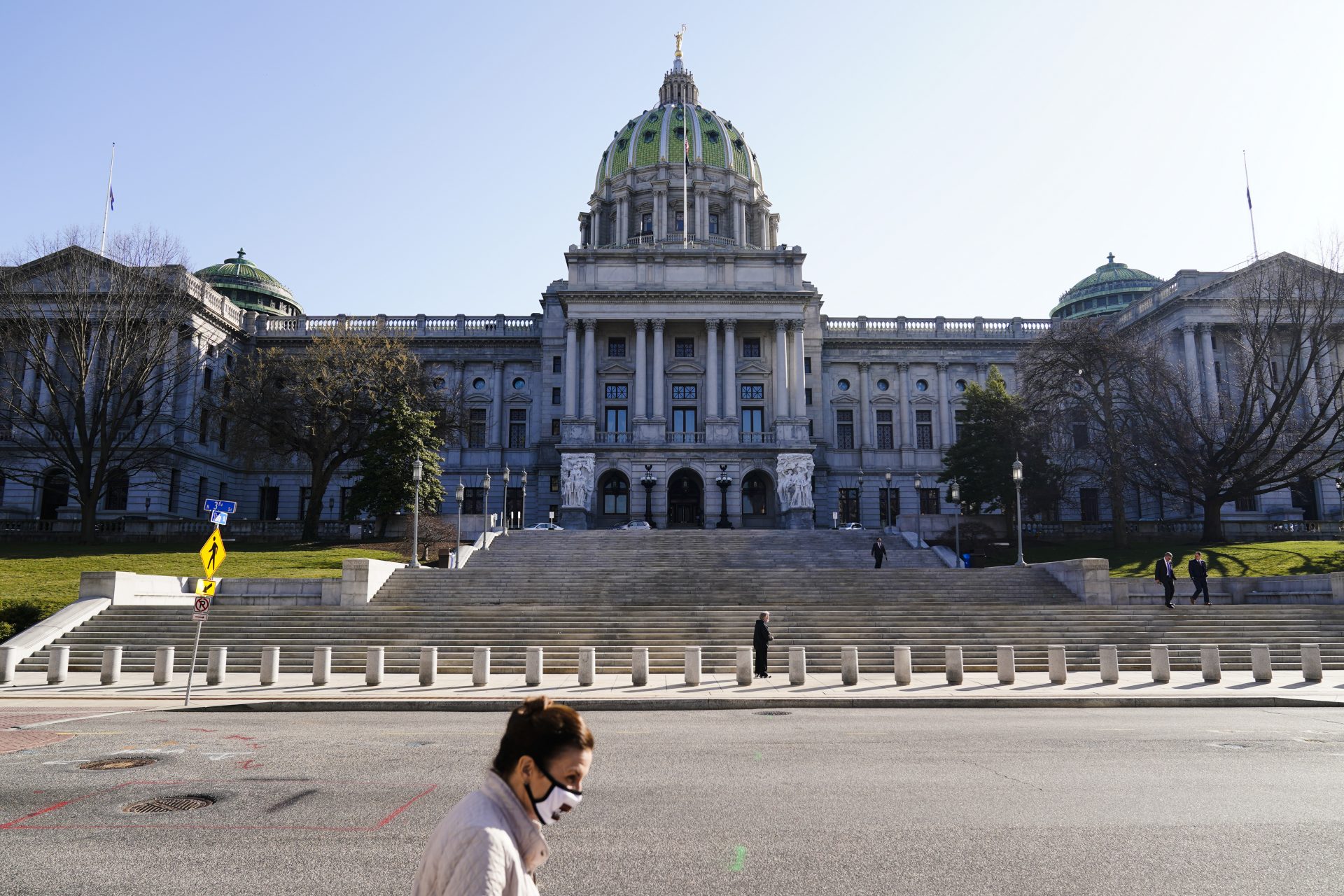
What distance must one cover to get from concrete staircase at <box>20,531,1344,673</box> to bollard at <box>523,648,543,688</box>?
2.93m

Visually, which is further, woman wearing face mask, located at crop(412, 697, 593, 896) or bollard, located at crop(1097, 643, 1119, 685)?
bollard, located at crop(1097, 643, 1119, 685)

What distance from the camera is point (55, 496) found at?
62188mm

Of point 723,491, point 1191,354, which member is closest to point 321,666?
point 723,491

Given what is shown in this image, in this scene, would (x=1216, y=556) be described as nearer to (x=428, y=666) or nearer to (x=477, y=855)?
(x=428, y=666)

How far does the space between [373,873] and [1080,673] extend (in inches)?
829

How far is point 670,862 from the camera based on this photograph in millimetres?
7082

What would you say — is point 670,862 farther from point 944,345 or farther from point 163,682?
point 944,345

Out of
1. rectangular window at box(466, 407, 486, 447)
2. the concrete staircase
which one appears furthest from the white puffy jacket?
rectangular window at box(466, 407, 486, 447)

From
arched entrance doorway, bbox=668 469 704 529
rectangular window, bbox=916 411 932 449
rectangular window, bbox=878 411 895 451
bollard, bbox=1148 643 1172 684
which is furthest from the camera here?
rectangular window, bbox=916 411 932 449

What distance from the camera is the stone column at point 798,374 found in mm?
66375

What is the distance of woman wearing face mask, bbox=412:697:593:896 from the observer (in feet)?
11.2

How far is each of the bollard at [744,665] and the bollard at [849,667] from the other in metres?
2.12

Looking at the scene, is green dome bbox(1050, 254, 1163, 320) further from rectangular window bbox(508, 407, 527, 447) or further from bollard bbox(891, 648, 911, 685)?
bollard bbox(891, 648, 911, 685)

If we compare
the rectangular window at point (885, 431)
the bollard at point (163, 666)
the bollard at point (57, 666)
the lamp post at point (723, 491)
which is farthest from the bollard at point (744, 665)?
the rectangular window at point (885, 431)
